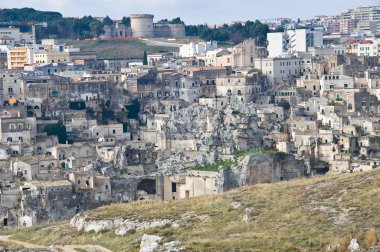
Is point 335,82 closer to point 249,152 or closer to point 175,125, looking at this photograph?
point 175,125

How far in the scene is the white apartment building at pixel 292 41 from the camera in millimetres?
95938

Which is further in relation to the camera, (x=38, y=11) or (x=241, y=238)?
(x=38, y=11)

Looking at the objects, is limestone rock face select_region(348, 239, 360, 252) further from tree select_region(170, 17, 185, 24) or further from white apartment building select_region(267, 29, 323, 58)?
tree select_region(170, 17, 185, 24)

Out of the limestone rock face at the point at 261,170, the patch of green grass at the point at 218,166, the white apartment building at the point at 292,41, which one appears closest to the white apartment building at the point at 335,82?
the limestone rock face at the point at 261,170

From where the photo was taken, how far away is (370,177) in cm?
3781

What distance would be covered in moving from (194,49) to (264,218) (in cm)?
6441

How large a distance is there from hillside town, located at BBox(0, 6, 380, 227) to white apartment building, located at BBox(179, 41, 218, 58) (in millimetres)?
3996

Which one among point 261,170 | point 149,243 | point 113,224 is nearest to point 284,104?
point 261,170

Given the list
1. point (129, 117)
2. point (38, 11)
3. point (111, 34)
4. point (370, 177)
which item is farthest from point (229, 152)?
point (38, 11)

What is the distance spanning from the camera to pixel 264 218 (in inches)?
1373

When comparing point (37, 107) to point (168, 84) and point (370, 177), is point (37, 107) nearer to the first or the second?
point (168, 84)

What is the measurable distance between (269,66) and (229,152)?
21980 mm

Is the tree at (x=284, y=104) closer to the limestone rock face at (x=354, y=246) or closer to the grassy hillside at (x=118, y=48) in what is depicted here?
the grassy hillside at (x=118, y=48)

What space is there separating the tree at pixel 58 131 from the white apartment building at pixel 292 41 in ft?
99.9
